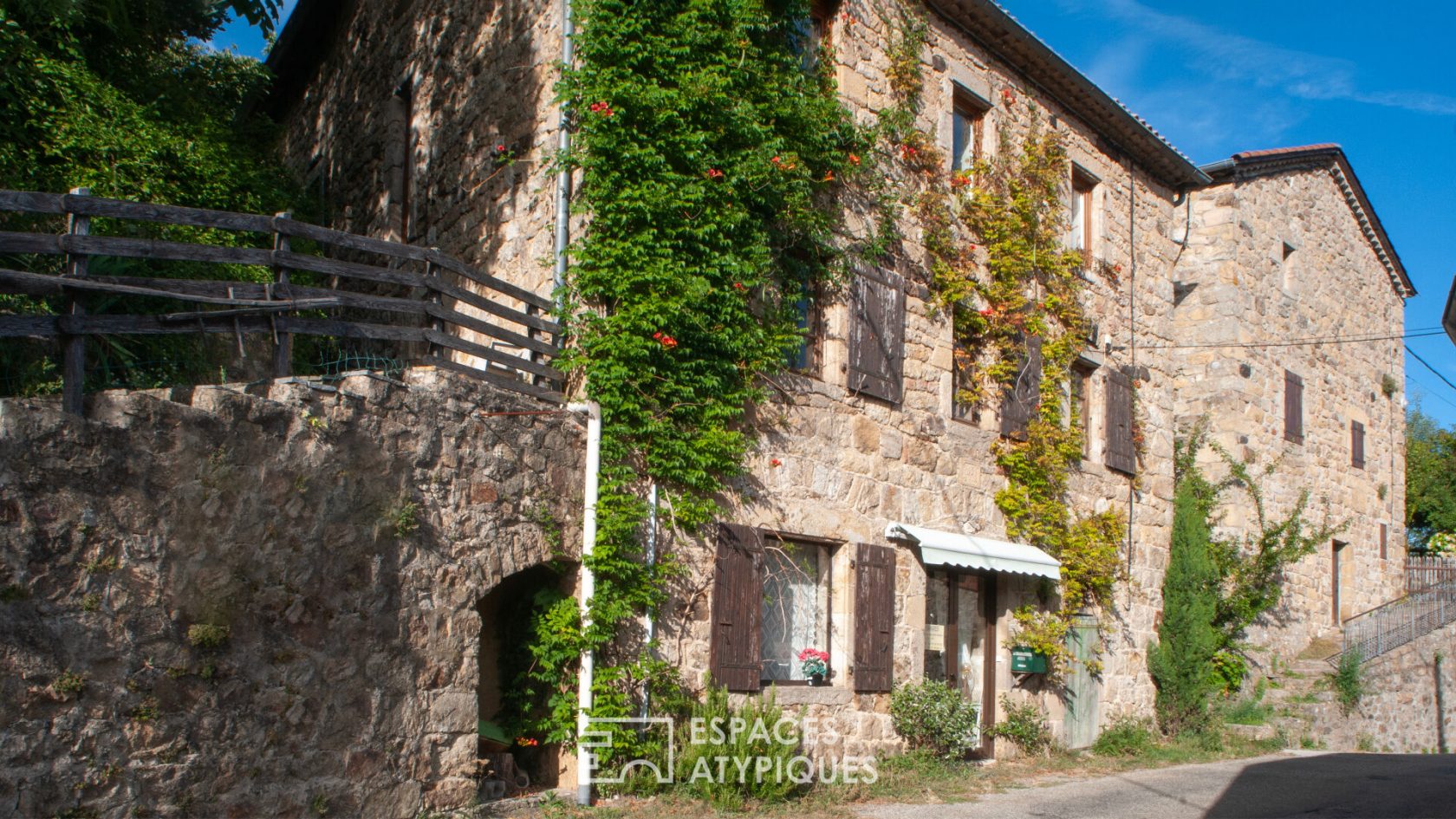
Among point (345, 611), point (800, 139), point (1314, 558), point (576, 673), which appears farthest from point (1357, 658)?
point (345, 611)

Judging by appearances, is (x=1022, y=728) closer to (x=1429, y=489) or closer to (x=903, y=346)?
(x=903, y=346)

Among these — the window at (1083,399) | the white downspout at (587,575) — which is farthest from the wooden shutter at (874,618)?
the window at (1083,399)

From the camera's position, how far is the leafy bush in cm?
1291

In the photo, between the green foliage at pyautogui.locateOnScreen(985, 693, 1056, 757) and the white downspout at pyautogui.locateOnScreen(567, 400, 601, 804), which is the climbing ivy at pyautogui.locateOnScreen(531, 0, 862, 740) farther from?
the green foliage at pyautogui.locateOnScreen(985, 693, 1056, 757)

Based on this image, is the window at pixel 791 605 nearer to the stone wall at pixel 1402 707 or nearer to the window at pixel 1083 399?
the window at pixel 1083 399

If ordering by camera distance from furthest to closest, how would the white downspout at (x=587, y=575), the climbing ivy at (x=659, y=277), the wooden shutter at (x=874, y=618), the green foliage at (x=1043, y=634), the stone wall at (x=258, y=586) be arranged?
1. the green foliage at (x=1043, y=634)
2. the wooden shutter at (x=874, y=618)
3. the climbing ivy at (x=659, y=277)
4. the white downspout at (x=587, y=575)
5. the stone wall at (x=258, y=586)

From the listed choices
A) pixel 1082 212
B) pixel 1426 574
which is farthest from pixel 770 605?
pixel 1426 574

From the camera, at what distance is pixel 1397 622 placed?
58.9 ft

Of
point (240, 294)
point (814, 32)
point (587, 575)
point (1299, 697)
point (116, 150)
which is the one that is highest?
point (814, 32)

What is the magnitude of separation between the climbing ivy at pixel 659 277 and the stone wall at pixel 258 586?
65 cm

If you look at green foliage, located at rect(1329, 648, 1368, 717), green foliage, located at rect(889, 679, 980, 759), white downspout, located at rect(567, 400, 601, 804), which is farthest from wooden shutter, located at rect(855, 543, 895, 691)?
green foliage, located at rect(1329, 648, 1368, 717)

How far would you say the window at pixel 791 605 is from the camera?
9.59 metres

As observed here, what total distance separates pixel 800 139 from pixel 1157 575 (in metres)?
7.77

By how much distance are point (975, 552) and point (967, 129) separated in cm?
456
